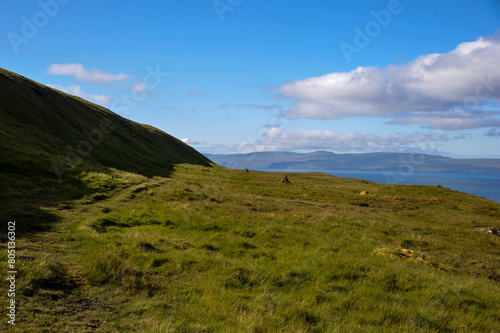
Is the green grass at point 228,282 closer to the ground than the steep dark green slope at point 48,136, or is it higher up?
closer to the ground

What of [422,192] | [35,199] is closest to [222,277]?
[35,199]

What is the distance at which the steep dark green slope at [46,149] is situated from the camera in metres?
19.6

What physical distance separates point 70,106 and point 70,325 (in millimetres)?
78345

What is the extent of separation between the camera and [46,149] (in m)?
35.8

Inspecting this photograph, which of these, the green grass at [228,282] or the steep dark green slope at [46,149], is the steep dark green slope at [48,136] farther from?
the green grass at [228,282]

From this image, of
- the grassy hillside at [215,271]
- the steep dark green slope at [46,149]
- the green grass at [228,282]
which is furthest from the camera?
the steep dark green slope at [46,149]

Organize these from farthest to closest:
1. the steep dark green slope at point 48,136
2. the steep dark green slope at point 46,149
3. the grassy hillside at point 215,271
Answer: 1. the steep dark green slope at point 48,136
2. the steep dark green slope at point 46,149
3. the grassy hillside at point 215,271

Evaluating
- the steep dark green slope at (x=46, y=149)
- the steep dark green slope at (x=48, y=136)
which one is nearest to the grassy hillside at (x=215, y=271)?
the steep dark green slope at (x=46, y=149)

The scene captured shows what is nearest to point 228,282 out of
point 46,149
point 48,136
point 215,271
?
point 215,271

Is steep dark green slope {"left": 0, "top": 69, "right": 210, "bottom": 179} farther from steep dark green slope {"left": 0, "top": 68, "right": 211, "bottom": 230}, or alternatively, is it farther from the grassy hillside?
the grassy hillside

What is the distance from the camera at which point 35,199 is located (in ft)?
62.3

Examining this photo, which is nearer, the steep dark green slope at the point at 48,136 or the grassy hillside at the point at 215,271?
the grassy hillside at the point at 215,271

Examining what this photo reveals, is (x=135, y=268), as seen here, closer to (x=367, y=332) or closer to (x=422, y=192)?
(x=367, y=332)

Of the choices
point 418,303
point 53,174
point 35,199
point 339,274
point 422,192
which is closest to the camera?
point 418,303
